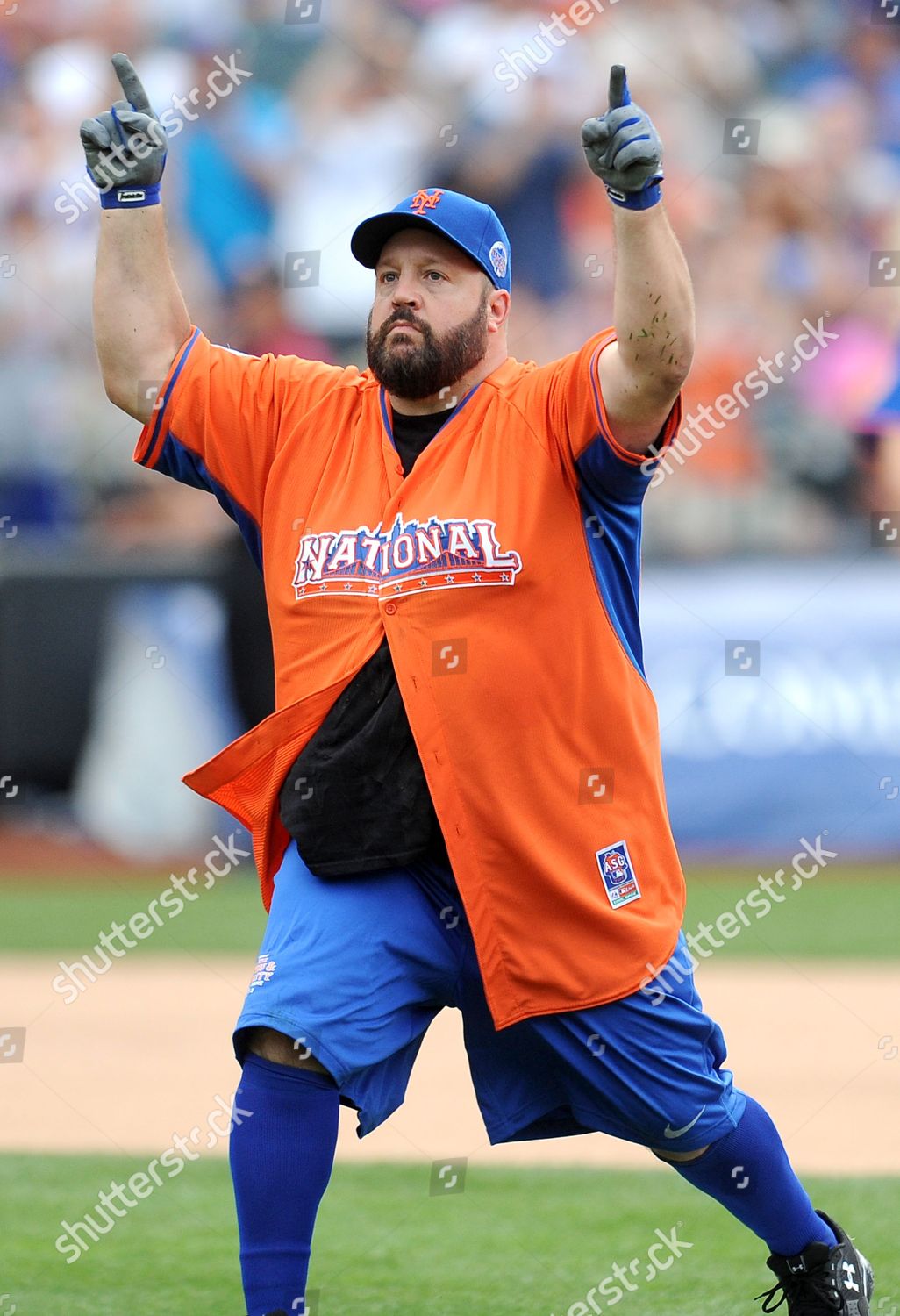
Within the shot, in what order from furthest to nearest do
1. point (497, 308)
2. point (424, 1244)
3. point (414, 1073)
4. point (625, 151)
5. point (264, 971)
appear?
point (414, 1073), point (424, 1244), point (497, 308), point (264, 971), point (625, 151)

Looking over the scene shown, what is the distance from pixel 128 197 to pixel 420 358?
27.6 inches

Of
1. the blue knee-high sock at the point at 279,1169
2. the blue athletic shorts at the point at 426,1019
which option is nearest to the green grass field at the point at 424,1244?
the blue athletic shorts at the point at 426,1019

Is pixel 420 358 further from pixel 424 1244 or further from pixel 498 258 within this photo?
pixel 424 1244

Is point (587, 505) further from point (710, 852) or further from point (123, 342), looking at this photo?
point (710, 852)

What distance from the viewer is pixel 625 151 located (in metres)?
3.12

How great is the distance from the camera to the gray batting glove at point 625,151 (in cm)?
312

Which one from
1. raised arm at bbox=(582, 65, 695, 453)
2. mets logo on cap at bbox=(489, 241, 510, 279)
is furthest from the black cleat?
mets logo on cap at bbox=(489, 241, 510, 279)

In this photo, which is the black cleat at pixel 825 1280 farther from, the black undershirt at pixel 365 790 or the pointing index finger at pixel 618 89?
the pointing index finger at pixel 618 89

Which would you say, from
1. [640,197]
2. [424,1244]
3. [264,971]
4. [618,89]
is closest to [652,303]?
[640,197]

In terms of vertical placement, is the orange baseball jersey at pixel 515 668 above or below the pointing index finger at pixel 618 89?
below

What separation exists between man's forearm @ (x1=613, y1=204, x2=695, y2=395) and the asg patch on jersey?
0.87 meters

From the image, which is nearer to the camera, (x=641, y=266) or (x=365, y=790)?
(x=641, y=266)

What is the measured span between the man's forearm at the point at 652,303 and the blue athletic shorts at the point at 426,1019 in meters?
1.03

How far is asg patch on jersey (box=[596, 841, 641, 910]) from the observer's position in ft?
11.3
